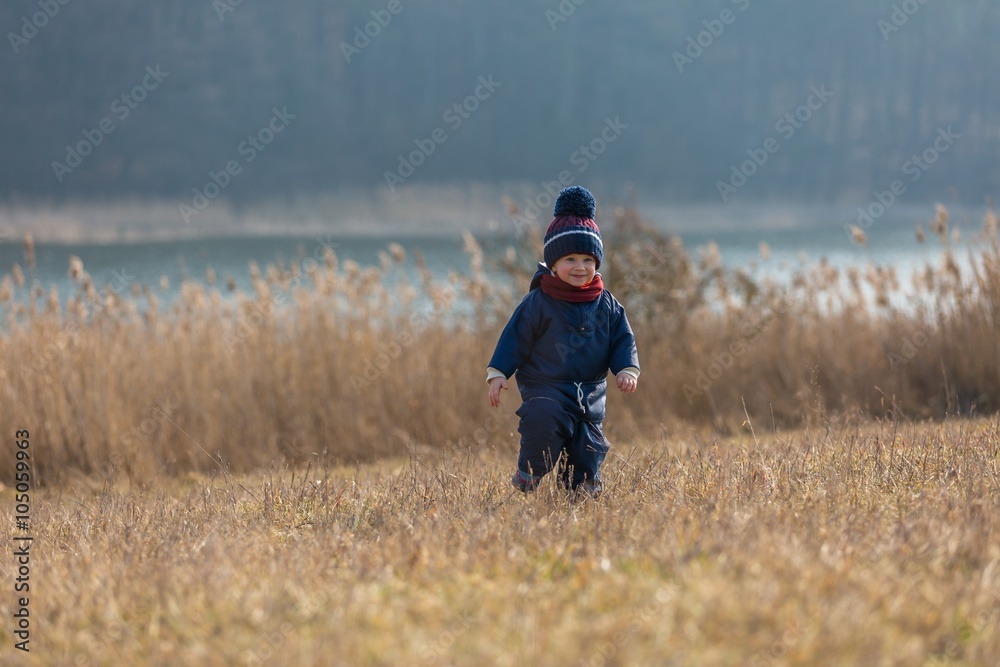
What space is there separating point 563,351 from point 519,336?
0.23 m

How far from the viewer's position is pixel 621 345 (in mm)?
4867

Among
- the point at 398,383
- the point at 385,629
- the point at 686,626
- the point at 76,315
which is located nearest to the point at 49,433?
the point at 76,315

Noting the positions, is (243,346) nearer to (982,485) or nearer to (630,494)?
(630,494)

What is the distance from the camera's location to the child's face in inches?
187

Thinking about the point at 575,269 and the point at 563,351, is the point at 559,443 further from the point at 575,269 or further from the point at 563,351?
the point at 575,269

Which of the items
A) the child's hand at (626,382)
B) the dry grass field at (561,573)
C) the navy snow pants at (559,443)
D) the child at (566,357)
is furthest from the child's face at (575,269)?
the dry grass field at (561,573)

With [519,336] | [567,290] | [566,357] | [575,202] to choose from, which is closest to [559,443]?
[566,357]

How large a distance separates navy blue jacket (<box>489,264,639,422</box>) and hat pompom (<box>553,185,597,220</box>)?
1.39 ft

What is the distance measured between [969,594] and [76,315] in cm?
848

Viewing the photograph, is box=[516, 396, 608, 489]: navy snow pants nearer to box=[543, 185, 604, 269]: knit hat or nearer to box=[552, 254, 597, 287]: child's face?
box=[552, 254, 597, 287]: child's face

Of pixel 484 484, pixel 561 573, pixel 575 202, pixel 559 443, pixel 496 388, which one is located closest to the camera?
pixel 561 573

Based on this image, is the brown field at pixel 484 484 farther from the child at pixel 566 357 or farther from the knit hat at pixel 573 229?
the knit hat at pixel 573 229

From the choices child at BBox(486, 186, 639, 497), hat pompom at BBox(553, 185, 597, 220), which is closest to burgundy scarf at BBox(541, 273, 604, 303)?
child at BBox(486, 186, 639, 497)

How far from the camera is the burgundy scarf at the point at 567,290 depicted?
15.7ft
